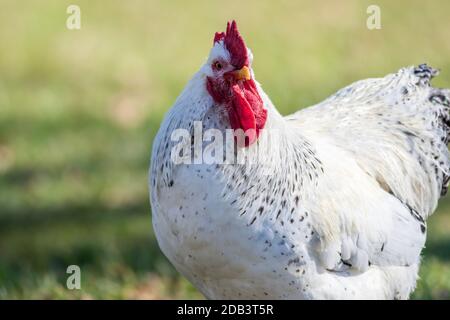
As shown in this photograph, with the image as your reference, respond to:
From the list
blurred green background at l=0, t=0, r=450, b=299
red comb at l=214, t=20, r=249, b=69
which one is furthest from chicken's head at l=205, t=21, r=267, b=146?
blurred green background at l=0, t=0, r=450, b=299

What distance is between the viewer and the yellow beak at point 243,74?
4363 mm

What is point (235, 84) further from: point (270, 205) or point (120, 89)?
point (120, 89)

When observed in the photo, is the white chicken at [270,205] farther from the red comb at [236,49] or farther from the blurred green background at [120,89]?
the blurred green background at [120,89]

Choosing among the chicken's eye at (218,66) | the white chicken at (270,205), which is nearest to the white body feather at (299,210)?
the white chicken at (270,205)

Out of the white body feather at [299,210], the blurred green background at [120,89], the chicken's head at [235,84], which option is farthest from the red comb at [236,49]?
the blurred green background at [120,89]

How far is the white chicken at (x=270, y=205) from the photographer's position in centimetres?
438

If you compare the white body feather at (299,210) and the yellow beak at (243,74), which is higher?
the yellow beak at (243,74)

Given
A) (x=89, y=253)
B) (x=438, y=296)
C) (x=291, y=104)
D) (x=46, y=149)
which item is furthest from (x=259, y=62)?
(x=438, y=296)

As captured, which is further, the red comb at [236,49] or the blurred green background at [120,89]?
the blurred green background at [120,89]

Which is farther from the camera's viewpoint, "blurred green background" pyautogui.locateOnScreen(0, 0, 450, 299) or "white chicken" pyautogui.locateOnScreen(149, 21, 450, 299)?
"blurred green background" pyautogui.locateOnScreen(0, 0, 450, 299)

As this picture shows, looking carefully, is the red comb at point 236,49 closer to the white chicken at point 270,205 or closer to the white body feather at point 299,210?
the white chicken at point 270,205

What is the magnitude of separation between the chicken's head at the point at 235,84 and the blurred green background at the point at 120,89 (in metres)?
2.37

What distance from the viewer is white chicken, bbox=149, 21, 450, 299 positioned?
438 cm

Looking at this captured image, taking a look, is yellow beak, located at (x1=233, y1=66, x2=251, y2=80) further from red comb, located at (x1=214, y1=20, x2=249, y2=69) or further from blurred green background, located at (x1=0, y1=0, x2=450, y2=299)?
blurred green background, located at (x1=0, y1=0, x2=450, y2=299)
